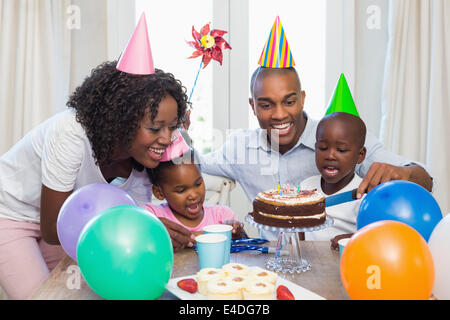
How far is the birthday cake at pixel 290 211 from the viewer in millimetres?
1188

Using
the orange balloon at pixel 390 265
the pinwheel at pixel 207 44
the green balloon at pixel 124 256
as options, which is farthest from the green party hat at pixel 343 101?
the green balloon at pixel 124 256

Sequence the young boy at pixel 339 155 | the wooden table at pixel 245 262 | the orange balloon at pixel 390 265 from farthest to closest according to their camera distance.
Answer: the young boy at pixel 339 155
the wooden table at pixel 245 262
the orange balloon at pixel 390 265

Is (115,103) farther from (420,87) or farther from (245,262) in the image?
(420,87)

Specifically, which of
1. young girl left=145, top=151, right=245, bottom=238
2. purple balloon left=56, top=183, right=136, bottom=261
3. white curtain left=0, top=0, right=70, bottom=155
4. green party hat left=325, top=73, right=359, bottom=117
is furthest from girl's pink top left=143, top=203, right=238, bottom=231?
white curtain left=0, top=0, right=70, bottom=155

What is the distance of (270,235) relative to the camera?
1867 mm

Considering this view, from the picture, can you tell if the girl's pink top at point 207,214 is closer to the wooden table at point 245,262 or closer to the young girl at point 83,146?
the young girl at point 83,146

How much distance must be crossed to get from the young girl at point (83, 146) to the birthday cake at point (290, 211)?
15.7 inches

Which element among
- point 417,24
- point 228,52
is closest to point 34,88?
point 228,52

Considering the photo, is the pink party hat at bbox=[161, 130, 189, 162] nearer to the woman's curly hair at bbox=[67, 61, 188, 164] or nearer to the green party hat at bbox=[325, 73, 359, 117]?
the woman's curly hair at bbox=[67, 61, 188, 164]

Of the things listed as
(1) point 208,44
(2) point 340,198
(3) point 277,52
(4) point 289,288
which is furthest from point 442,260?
(1) point 208,44

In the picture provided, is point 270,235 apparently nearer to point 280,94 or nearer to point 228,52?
point 280,94

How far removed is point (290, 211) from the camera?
3.92ft

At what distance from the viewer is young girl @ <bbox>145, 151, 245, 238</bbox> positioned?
Answer: 1.68m

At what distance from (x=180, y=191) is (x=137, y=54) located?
0.57 m
